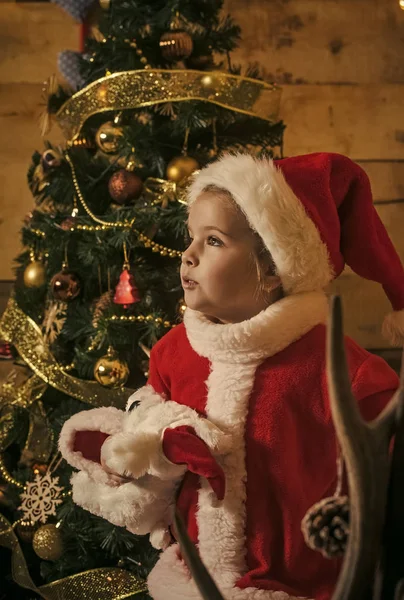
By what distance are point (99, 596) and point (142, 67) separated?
1016 millimetres

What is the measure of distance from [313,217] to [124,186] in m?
0.53

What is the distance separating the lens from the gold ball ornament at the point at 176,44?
4.51 ft

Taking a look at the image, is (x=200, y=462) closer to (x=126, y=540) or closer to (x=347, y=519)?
(x=347, y=519)

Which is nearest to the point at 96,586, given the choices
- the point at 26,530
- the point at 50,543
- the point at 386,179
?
the point at 50,543

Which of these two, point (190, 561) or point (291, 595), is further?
point (291, 595)

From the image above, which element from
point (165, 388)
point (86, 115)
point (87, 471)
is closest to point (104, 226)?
point (86, 115)

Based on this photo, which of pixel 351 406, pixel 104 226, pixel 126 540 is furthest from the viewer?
pixel 104 226

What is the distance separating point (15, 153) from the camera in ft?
6.53

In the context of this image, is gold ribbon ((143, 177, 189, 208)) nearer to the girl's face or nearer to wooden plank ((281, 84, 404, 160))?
the girl's face

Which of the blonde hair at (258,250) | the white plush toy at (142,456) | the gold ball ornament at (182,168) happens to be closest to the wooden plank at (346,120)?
the gold ball ornament at (182,168)

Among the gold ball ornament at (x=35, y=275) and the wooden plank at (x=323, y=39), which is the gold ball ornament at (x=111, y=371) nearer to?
the gold ball ornament at (x=35, y=275)

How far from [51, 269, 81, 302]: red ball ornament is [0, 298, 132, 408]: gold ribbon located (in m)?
0.12

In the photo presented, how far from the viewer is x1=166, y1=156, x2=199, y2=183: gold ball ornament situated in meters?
1.35

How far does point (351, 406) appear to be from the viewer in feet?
1.89
